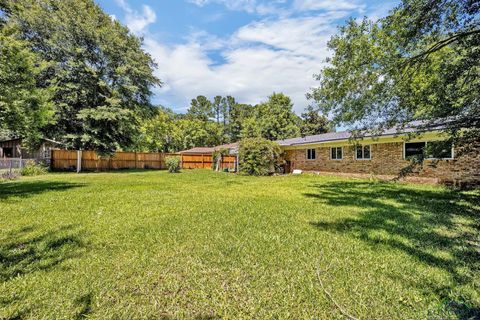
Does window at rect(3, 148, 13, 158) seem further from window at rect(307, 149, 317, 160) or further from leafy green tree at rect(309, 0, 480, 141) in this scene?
leafy green tree at rect(309, 0, 480, 141)

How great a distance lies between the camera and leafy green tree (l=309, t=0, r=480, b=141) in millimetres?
5027

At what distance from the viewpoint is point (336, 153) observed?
1539 cm

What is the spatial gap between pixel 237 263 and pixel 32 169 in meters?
18.5

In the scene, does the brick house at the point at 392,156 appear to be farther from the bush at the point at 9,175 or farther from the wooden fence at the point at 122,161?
the bush at the point at 9,175

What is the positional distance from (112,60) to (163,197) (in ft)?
59.6

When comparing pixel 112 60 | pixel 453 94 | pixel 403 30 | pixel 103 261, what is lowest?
pixel 103 261

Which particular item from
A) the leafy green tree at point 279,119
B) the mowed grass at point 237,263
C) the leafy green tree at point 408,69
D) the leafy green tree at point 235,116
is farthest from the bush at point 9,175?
the leafy green tree at point 235,116

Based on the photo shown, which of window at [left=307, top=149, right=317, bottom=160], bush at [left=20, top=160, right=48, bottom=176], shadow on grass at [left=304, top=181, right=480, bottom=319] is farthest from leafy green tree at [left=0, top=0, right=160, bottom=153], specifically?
shadow on grass at [left=304, top=181, right=480, bottom=319]

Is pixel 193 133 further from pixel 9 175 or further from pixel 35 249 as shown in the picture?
pixel 35 249

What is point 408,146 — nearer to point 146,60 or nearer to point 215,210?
point 215,210

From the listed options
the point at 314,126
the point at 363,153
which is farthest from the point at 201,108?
the point at 363,153

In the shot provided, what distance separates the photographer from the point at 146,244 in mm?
3725

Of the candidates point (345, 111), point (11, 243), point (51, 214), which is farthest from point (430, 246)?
point (51, 214)

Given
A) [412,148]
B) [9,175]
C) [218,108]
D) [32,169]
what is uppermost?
[218,108]
